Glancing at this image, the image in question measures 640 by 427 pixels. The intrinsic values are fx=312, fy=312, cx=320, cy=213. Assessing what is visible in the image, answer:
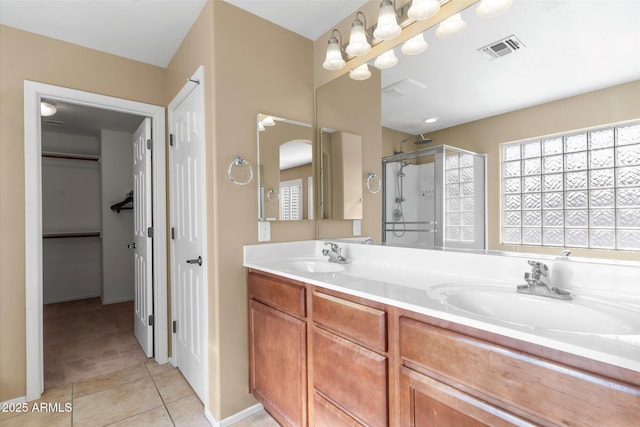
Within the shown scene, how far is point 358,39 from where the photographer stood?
169 cm

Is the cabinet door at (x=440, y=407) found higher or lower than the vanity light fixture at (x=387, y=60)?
lower

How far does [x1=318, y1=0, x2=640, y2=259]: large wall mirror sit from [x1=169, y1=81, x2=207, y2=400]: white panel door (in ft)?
4.14

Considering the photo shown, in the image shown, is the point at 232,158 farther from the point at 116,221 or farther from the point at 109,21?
the point at 116,221

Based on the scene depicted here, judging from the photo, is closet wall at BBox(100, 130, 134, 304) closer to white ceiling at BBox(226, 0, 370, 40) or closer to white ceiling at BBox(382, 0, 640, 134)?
white ceiling at BBox(226, 0, 370, 40)

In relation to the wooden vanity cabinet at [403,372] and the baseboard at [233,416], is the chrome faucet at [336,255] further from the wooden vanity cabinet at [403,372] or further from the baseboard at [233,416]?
the baseboard at [233,416]

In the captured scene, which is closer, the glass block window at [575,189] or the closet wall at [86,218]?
the glass block window at [575,189]

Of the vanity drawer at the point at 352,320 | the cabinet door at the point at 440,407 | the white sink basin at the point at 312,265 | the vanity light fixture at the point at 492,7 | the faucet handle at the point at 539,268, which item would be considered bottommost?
the cabinet door at the point at 440,407

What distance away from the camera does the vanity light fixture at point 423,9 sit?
4.63ft

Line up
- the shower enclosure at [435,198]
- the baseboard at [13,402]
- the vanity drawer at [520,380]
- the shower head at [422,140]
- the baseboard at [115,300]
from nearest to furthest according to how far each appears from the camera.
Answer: the vanity drawer at [520,380], the shower enclosure at [435,198], the shower head at [422,140], the baseboard at [13,402], the baseboard at [115,300]

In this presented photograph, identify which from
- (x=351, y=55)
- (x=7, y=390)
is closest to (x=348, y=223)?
(x=351, y=55)

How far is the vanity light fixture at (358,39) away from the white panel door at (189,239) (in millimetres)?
919

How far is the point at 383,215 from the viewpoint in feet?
5.90

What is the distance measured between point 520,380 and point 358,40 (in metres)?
1.66

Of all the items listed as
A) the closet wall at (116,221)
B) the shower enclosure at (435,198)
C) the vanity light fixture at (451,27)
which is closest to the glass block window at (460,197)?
the shower enclosure at (435,198)
